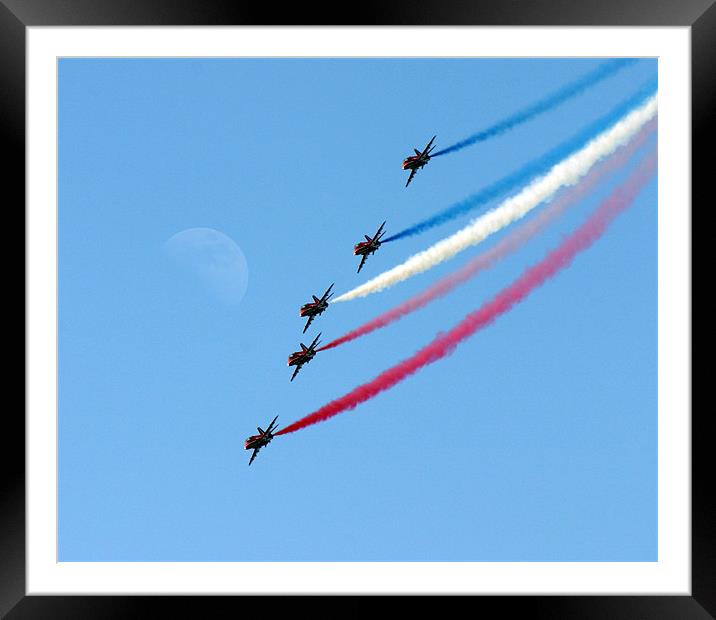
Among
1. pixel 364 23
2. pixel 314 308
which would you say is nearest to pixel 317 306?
pixel 314 308

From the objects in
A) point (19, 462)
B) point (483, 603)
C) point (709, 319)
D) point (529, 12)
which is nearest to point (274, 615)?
point (483, 603)

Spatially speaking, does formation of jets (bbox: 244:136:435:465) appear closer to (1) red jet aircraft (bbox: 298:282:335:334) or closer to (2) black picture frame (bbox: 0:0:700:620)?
(1) red jet aircraft (bbox: 298:282:335:334)

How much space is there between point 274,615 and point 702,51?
417 inches

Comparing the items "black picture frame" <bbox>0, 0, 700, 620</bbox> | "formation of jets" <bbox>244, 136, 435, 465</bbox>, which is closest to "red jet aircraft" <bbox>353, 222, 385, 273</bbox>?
"formation of jets" <bbox>244, 136, 435, 465</bbox>

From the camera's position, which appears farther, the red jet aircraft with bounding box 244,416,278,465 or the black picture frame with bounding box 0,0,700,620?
the red jet aircraft with bounding box 244,416,278,465

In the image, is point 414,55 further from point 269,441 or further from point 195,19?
point 269,441

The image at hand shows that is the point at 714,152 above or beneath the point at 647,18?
beneath

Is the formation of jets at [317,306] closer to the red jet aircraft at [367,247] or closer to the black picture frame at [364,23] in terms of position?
the red jet aircraft at [367,247]

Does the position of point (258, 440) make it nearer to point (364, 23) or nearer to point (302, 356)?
point (302, 356)

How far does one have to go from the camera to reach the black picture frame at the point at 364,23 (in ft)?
38.7

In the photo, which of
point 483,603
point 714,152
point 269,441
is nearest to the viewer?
point 714,152

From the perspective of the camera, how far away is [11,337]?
1227cm

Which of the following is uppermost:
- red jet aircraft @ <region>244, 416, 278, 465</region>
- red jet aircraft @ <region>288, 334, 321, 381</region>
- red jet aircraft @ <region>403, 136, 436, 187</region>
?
red jet aircraft @ <region>403, 136, 436, 187</region>

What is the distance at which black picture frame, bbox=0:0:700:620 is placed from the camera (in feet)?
38.7
